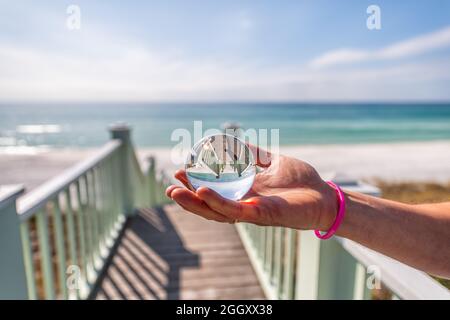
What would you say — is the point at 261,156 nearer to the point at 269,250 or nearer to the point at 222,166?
the point at 222,166

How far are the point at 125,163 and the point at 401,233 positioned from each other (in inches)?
128

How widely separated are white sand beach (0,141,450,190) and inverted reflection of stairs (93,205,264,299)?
6044mm

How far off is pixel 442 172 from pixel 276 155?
12.8m

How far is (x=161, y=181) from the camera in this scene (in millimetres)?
6000

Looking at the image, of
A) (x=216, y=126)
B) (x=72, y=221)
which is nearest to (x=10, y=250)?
(x=72, y=221)

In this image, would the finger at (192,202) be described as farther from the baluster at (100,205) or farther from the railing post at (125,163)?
the railing post at (125,163)

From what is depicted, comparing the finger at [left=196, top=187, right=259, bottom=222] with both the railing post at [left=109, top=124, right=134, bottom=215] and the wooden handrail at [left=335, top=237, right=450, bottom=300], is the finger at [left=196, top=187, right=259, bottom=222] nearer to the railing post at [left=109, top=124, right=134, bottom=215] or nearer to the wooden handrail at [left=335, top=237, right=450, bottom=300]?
the wooden handrail at [left=335, top=237, right=450, bottom=300]

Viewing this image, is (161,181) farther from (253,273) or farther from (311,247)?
(311,247)

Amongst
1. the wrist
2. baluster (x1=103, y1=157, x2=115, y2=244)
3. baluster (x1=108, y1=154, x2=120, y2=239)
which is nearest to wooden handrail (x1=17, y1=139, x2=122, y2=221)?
baluster (x1=103, y1=157, x2=115, y2=244)

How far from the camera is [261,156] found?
35.4 inches

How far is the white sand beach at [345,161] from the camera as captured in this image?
10922mm

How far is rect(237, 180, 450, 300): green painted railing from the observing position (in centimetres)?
73

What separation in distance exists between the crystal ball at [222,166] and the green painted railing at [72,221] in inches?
30.3
